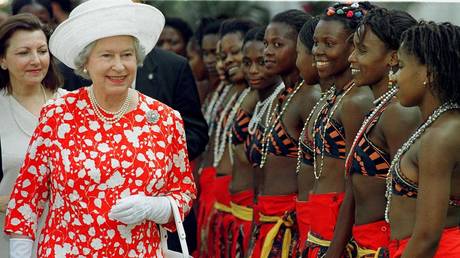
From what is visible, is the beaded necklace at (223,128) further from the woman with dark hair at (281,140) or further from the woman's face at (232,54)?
the woman with dark hair at (281,140)

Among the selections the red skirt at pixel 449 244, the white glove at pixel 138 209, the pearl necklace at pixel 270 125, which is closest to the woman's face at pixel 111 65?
the white glove at pixel 138 209

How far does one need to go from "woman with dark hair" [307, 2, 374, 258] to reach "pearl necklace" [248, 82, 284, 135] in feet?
3.62

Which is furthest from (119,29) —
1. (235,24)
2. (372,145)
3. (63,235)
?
(235,24)

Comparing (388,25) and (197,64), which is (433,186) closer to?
(388,25)

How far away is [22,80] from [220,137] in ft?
11.2

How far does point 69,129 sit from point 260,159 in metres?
2.26

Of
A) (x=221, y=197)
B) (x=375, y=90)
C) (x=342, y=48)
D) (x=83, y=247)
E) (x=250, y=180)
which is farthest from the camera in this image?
(x=221, y=197)

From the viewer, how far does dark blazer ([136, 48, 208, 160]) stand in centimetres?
747

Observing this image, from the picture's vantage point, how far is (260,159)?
7.41 meters

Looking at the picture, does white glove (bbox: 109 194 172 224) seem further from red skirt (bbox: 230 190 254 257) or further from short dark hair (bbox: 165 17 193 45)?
short dark hair (bbox: 165 17 193 45)

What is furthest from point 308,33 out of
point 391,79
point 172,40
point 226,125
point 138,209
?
point 172,40

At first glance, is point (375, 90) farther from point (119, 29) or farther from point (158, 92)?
point (158, 92)

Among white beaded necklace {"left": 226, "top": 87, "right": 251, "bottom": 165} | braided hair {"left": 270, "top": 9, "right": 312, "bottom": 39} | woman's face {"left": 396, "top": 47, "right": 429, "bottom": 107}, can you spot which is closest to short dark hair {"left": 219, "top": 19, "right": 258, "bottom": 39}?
white beaded necklace {"left": 226, "top": 87, "right": 251, "bottom": 165}

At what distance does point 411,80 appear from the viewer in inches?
197
